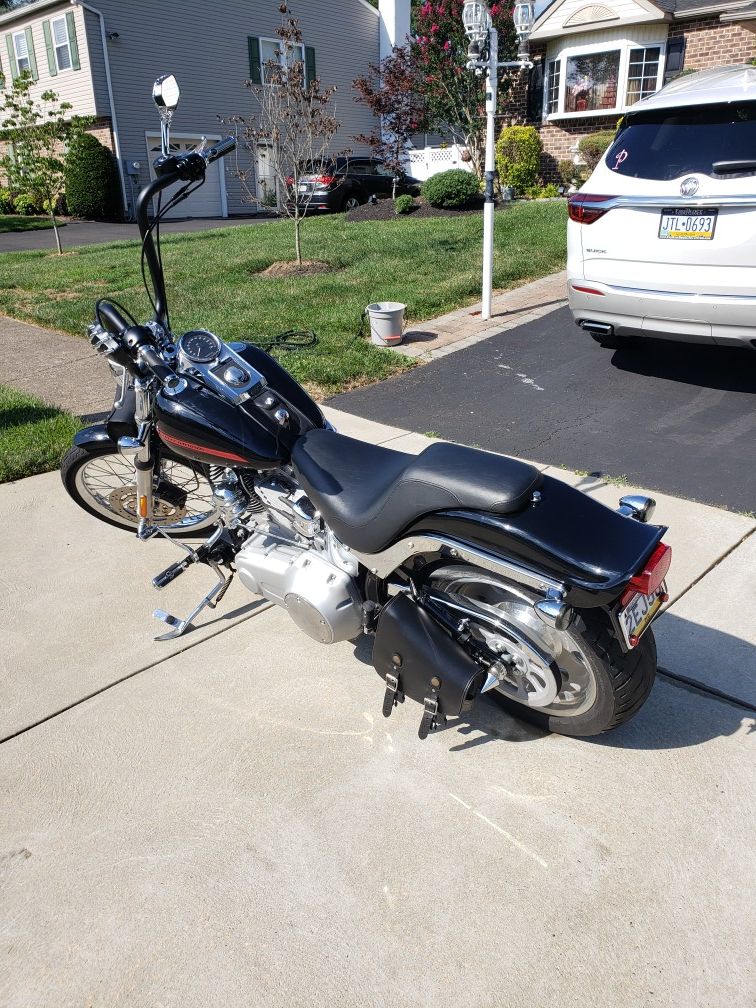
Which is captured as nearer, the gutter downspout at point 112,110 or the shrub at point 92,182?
the gutter downspout at point 112,110

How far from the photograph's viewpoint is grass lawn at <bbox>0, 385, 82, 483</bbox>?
4891 mm

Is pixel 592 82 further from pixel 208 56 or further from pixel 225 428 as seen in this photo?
pixel 225 428

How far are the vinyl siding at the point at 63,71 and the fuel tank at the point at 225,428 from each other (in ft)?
76.3

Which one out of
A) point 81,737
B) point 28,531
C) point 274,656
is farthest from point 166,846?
point 28,531

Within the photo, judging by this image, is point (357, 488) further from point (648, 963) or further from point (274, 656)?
point (648, 963)

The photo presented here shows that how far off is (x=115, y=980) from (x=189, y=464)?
202 centimetres

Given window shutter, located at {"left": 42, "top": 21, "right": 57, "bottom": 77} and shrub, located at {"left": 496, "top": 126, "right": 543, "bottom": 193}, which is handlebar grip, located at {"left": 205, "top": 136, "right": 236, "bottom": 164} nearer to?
shrub, located at {"left": 496, "top": 126, "right": 543, "bottom": 193}

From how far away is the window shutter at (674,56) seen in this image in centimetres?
1670

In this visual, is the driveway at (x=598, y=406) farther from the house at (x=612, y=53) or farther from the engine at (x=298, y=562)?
the house at (x=612, y=53)

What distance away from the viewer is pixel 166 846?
2.27 meters

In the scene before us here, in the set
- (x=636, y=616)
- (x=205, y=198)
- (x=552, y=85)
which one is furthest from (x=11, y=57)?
(x=636, y=616)

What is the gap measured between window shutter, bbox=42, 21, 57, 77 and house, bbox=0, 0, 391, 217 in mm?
30

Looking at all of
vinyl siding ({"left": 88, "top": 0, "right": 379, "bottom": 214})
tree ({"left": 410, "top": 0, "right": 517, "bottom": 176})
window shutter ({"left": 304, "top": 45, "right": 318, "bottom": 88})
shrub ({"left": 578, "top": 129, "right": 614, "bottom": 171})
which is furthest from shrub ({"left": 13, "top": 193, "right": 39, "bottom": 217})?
shrub ({"left": 578, "top": 129, "right": 614, "bottom": 171})

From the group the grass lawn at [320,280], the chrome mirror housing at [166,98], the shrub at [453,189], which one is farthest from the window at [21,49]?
the chrome mirror housing at [166,98]
